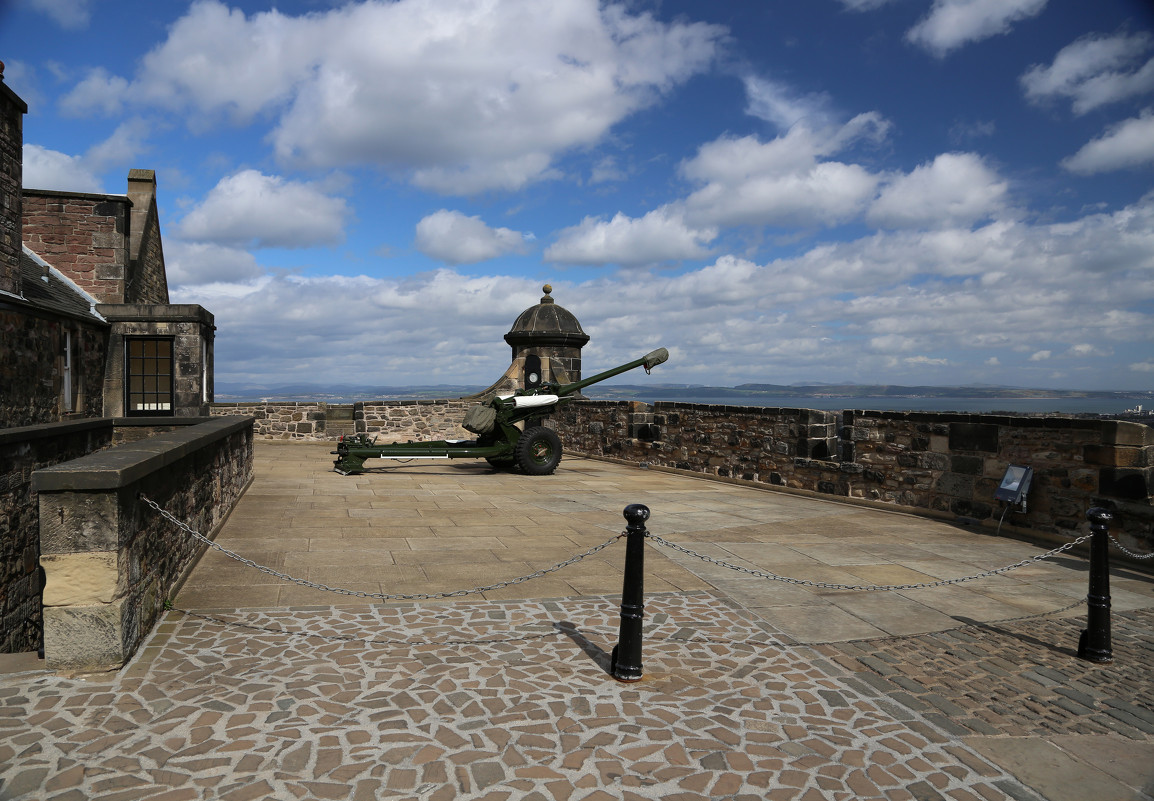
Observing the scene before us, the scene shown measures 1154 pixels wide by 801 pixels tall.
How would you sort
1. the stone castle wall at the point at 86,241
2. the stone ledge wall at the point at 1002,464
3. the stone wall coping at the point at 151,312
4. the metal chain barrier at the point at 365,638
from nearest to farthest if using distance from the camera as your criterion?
the metal chain barrier at the point at 365,638
the stone ledge wall at the point at 1002,464
the stone wall coping at the point at 151,312
the stone castle wall at the point at 86,241

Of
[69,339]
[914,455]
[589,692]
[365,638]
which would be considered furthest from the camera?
[69,339]

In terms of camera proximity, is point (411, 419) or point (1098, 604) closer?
point (1098, 604)

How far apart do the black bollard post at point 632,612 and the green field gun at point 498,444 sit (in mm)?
7871

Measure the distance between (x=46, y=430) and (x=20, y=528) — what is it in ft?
3.51

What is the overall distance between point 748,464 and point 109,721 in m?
9.28

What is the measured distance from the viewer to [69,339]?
12031 mm

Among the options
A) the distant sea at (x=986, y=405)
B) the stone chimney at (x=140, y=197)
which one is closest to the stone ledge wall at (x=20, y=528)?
the stone chimney at (x=140, y=197)

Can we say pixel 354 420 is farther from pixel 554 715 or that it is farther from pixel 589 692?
pixel 554 715

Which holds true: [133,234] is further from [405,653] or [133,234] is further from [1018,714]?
[1018,714]

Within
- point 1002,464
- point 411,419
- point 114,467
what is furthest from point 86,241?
point 1002,464

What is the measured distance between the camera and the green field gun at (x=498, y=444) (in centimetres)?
1122

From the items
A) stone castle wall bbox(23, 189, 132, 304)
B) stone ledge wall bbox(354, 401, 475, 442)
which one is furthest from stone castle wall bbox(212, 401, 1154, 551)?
stone castle wall bbox(23, 189, 132, 304)

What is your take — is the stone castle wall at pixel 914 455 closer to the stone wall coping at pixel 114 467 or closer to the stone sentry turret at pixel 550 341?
the stone sentry turret at pixel 550 341

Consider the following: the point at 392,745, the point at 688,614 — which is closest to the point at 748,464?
the point at 688,614
